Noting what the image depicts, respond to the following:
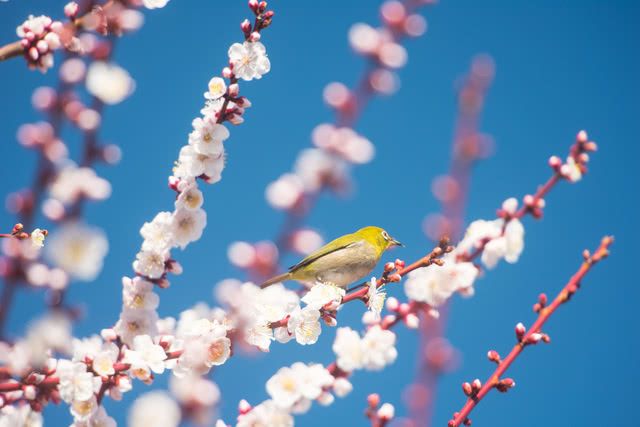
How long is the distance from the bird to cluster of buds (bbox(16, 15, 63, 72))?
3.16m

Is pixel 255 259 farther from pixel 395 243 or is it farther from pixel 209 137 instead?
pixel 395 243

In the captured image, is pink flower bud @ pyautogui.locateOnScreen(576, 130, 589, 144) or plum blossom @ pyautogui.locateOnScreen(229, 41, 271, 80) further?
plum blossom @ pyautogui.locateOnScreen(229, 41, 271, 80)

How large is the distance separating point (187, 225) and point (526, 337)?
189 centimetres

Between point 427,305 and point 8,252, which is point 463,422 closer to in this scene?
point 427,305

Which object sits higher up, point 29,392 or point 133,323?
point 133,323

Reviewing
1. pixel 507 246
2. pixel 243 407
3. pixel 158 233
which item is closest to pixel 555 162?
pixel 507 246

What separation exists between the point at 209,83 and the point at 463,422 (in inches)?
85.4

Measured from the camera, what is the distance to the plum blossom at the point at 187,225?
3119mm

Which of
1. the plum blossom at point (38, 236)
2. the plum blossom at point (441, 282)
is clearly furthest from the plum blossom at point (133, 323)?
the plum blossom at point (441, 282)

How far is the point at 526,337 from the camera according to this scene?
227 centimetres

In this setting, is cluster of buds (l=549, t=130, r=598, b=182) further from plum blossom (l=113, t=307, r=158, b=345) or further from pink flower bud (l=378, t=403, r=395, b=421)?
plum blossom (l=113, t=307, r=158, b=345)

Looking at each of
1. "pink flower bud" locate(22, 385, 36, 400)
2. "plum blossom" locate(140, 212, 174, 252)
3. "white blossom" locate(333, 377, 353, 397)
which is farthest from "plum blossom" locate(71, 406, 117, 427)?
"white blossom" locate(333, 377, 353, 397)

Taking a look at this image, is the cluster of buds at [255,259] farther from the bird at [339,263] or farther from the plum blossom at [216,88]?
the bird at [339,263]

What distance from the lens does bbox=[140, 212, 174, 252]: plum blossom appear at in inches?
121
